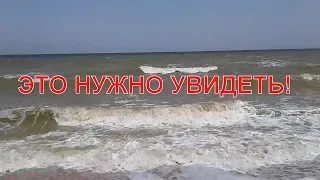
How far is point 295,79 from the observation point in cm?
1770

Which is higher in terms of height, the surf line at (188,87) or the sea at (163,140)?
the surf line at (188,87)

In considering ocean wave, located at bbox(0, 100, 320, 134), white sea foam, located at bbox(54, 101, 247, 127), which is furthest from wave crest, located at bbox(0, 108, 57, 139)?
white sea foam, located at bbox(54, 101, 247, 127)

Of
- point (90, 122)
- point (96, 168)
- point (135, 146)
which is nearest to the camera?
point (96, 168)

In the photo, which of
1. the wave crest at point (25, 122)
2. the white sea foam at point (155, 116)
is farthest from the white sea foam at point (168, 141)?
the wave crest at point (25, 122)

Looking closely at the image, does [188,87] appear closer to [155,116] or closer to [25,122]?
[155,116]

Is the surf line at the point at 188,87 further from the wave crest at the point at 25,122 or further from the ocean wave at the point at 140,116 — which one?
the wave crest at the point at 25,122

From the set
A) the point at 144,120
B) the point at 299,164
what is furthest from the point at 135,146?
the point at 299,164

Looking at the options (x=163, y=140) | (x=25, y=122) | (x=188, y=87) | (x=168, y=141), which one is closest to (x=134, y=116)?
(x=163, y=140)

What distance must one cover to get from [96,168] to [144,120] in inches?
141

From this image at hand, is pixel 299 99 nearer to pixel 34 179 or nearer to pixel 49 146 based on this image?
pixel 49 146

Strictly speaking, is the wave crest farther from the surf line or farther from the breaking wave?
the surf line

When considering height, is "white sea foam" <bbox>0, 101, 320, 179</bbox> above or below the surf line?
below

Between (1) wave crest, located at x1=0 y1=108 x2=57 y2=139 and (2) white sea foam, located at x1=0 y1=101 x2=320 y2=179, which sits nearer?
(2) white sea foam, located at x1=0 y1=101 x2=320 y2=179

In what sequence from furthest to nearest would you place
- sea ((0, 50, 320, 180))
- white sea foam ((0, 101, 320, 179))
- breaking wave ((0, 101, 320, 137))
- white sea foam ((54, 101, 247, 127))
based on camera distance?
white sea foam ((54, 101, 247, 127))
breaking wave ((0, 101, 320, 137))
white sea foam ((0, 101, 320, 179))
sea ((0, 50, 320, 180))
